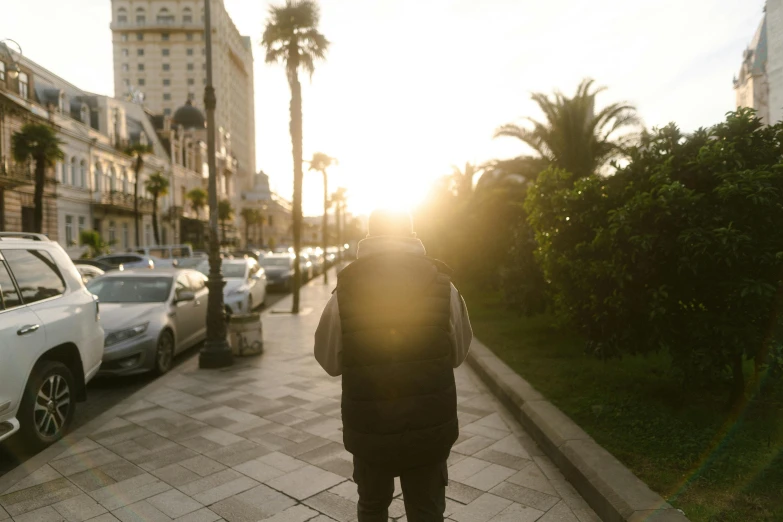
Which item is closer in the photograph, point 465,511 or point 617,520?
point 617,520

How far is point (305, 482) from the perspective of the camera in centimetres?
445

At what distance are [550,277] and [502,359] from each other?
2.16 meters

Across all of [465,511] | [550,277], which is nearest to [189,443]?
[465,511]

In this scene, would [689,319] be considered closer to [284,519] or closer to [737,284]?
[737,284]

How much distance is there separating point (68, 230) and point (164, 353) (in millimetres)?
35811

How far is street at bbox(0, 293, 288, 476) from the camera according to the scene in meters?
5.10

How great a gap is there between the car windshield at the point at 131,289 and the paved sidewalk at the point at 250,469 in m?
2.53

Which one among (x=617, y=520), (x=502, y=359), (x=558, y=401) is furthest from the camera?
(x=502, y=359)

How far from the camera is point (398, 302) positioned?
2564 millimetres

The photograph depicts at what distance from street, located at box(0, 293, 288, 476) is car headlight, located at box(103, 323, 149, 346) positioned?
0.61 metres

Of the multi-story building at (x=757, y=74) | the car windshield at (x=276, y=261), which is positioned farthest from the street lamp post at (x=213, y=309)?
the multi-story building at (x=757, y=74)

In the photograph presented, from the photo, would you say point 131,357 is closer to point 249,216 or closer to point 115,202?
point 115,202

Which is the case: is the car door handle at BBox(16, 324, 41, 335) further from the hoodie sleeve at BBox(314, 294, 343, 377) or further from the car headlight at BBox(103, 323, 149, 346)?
the hoodie sleeve at BBox(314, 294, 343, 377)

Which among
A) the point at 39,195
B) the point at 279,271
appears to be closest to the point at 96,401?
the point at 279,271
